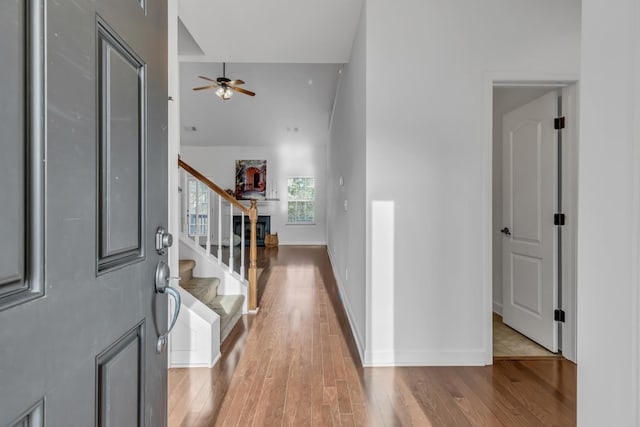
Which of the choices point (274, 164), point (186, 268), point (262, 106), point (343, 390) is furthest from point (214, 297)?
point (274, 164)

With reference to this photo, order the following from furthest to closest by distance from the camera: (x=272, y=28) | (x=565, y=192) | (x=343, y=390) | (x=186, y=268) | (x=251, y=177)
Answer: (x=251, y=177), (x=186, y=268), (x=272, y=28), (x=565, y=192), (x=343, y=390)

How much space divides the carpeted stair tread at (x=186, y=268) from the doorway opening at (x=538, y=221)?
2758mm

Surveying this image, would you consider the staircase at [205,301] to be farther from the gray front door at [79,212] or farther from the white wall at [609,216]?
the white wall at [609,216]

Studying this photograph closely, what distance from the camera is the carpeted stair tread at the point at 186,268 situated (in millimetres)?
3396

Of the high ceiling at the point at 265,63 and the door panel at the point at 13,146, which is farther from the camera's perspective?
the high ceiling at the point at 265,63

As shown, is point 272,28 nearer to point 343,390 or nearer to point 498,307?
point 343,390

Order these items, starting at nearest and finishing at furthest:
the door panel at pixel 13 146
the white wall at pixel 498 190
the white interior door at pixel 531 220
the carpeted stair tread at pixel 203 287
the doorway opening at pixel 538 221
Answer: the door panel at pixel 13 146 < the doorway opening at pixel 538 221 < the white interior door at pixel 531 220 < the carpeted stair tread at pixel 203 287 < the white wall at pixel 498 190

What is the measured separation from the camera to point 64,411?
22.1 inches

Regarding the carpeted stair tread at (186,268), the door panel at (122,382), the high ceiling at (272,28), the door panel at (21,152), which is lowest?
the carpeted stair tread at (186,268)

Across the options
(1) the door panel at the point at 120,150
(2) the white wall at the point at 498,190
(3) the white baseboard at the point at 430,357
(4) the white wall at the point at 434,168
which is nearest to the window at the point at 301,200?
(2) the white wall at the point at 498,190

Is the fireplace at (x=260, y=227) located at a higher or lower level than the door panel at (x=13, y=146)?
lower

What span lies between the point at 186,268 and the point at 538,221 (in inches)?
125

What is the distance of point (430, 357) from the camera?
2.67m

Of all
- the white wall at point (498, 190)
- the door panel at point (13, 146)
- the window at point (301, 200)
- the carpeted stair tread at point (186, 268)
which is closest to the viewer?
the door panel at point (13, 146)
